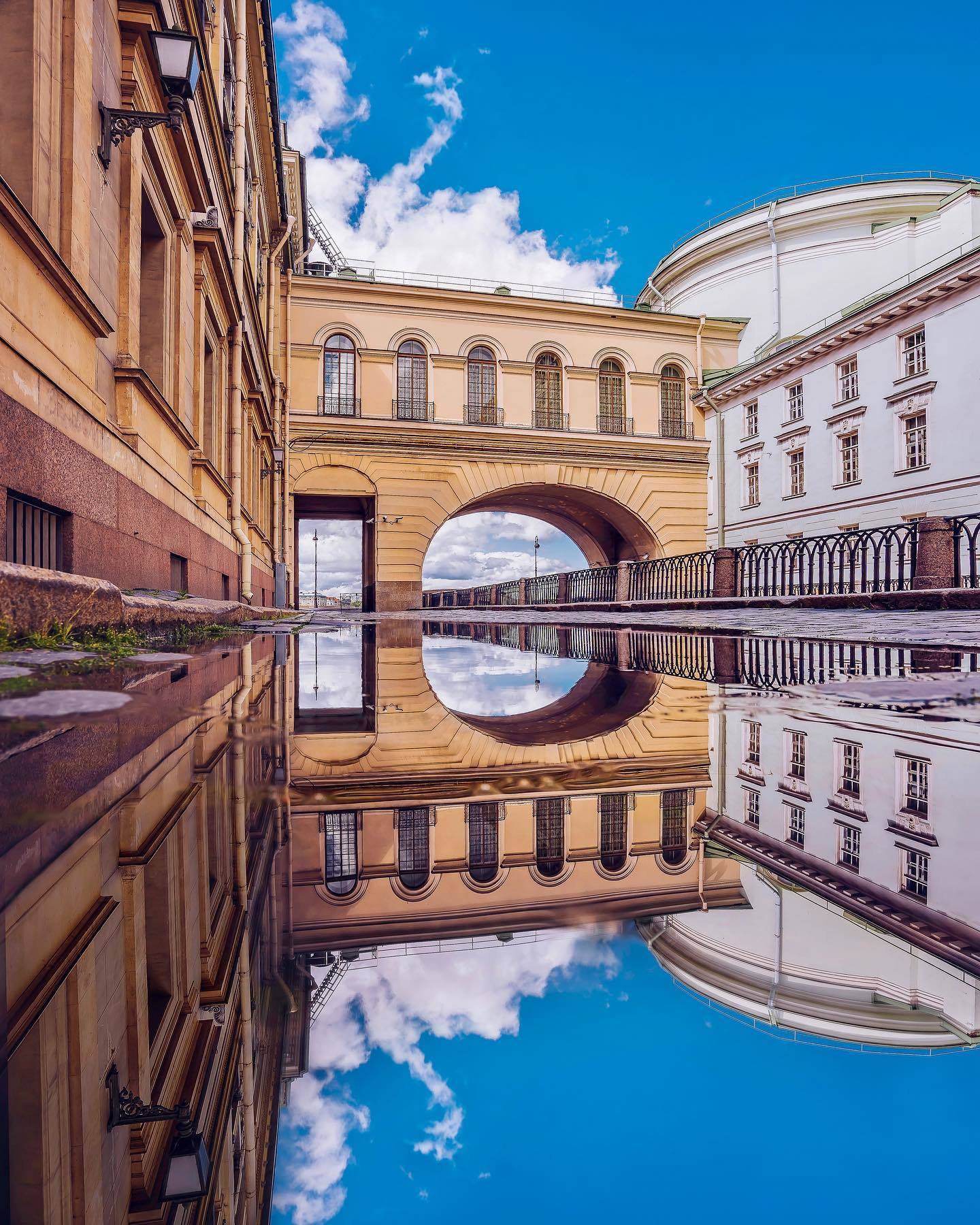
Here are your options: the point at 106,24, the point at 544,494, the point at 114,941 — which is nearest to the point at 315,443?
the point at 544,494

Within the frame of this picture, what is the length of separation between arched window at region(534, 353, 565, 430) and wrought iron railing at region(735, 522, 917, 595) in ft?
25.7

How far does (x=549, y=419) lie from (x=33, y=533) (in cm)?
2150

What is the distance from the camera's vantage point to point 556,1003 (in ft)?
2.17

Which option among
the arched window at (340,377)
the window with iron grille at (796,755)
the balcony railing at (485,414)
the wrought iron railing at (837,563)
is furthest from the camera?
the balcony railing at (485,414)

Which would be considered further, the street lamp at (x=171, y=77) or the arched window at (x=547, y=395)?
the arched window at (x=547, y=395)

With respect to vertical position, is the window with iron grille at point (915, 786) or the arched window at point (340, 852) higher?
the window with iron grille at point (915, 786)

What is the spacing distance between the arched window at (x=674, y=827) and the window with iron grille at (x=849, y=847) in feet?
0.63

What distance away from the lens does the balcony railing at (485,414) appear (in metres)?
23.2

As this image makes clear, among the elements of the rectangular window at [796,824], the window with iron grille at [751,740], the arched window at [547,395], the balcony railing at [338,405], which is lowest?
the rectangular window at [796,824]

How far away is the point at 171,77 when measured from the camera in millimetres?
5434

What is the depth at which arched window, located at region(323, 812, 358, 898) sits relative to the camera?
953 mm

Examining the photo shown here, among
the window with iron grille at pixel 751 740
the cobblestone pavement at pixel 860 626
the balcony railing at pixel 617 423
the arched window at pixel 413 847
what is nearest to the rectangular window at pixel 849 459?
the balcony railing at pixel 617 423

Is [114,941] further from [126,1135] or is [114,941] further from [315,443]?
[315,443]

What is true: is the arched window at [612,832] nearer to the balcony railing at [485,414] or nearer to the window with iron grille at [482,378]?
the balcony railing at [485,414]
